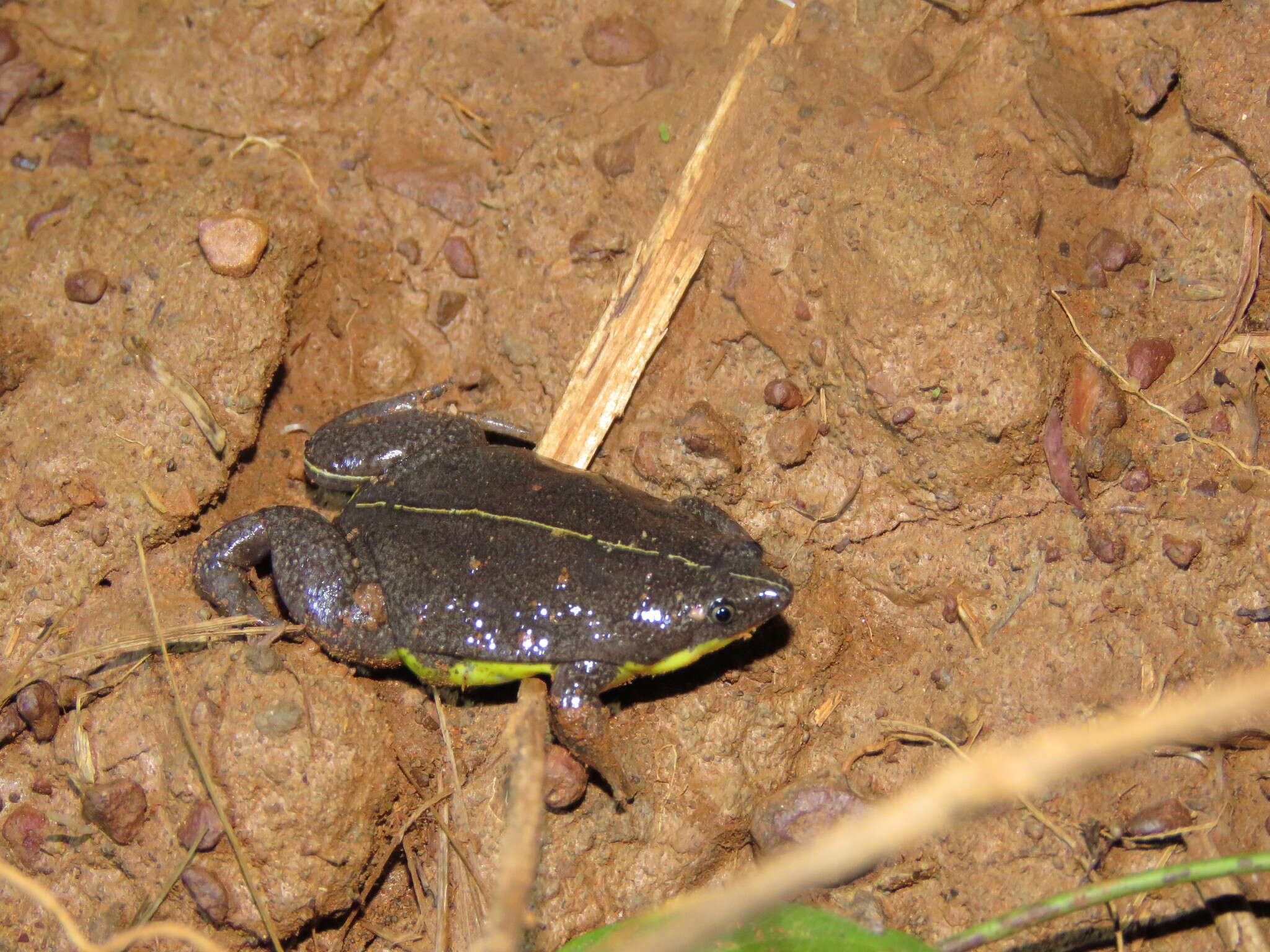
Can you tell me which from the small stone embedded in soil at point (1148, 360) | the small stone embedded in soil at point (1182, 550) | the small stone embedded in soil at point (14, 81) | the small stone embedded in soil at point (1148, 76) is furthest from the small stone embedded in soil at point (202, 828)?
the small stone embedded in soil at point (1148, 76)

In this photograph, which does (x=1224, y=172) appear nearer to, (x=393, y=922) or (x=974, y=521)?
(x=974, y=521)

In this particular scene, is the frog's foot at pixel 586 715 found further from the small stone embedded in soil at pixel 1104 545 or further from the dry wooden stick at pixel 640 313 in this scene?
the small stone embedded in soil at pixel 1104 545

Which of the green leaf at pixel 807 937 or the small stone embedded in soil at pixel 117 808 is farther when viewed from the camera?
the small stone embedded in soil at pixel 117 808

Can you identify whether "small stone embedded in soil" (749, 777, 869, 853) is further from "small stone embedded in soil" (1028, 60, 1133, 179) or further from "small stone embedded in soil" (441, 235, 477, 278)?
"small stone embedded in soil" (1028, 60, 1133, 179)

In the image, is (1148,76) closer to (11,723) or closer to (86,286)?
(86,286)

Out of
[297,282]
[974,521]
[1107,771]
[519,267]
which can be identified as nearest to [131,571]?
[297,282]


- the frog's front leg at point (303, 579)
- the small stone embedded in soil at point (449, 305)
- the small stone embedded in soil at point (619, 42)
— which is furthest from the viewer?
the small stone embedded in soil at point (619, 42)

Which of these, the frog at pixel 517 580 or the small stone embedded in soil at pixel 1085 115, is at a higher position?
the small stone embedded in soil at pixel 1085 115

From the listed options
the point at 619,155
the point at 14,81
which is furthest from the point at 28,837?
the point at 619,155
